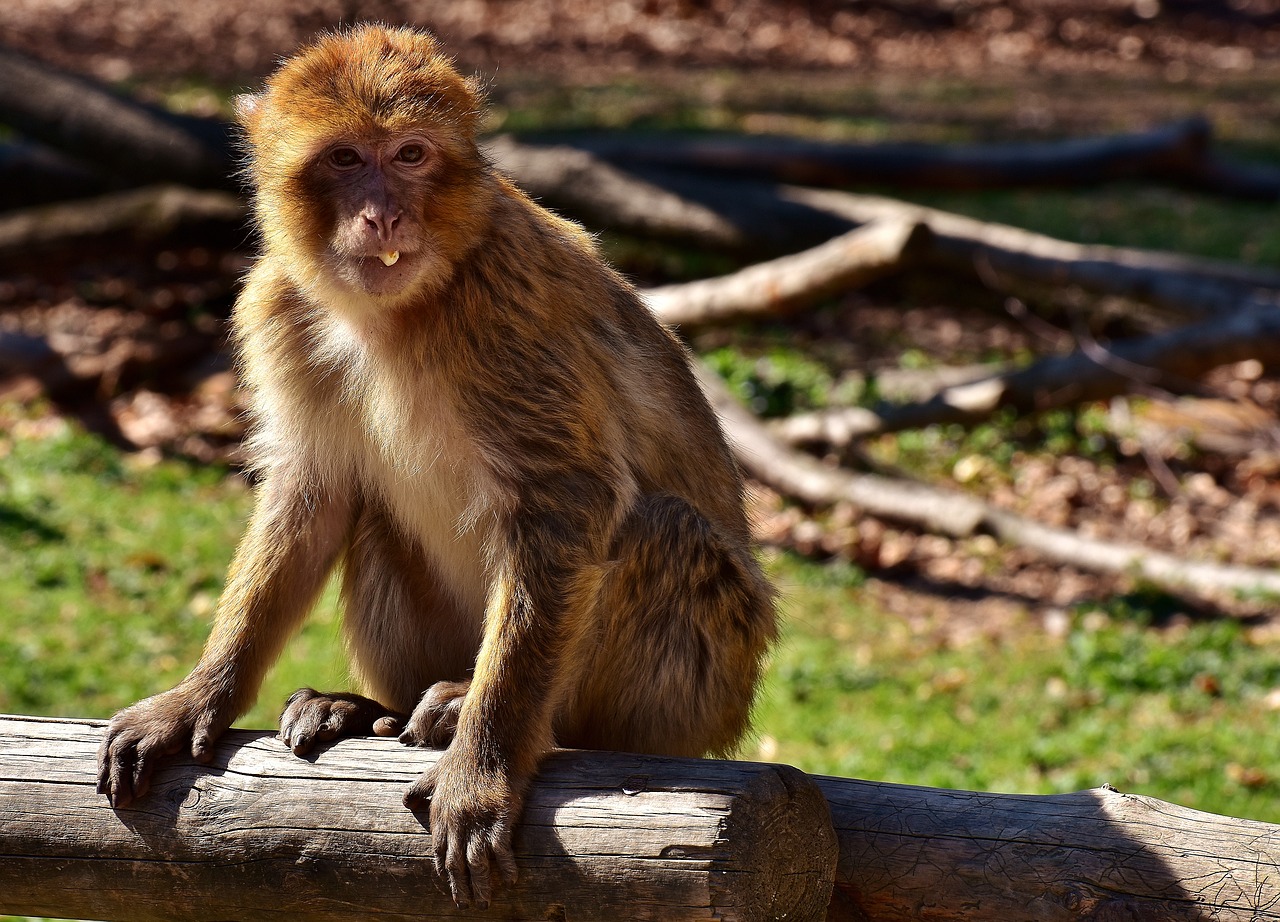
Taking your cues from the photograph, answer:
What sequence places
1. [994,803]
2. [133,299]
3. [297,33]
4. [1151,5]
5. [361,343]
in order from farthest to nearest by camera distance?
[1151,5]
[297,33]
[133,299]
[361,343]
[994,803]

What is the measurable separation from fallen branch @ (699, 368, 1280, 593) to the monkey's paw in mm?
4983

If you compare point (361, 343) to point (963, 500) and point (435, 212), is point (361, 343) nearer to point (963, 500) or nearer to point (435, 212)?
point (435, 212)

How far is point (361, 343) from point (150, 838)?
4.63 feet

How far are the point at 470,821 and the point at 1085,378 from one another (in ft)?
21.2

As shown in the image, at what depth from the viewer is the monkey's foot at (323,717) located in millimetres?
3289

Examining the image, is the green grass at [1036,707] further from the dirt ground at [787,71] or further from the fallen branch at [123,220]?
the fallen branch at [123,220]

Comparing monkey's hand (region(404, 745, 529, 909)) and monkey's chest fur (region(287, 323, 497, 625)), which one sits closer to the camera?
monkey's hand (region(404, 745, 529, 909))

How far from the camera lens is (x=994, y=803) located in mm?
3168

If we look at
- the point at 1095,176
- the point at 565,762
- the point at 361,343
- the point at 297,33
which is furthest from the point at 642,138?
the point at 565,762

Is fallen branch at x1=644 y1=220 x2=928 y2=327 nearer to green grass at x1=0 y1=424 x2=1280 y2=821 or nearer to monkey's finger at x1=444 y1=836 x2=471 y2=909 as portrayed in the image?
green grass at x1=0 y1=424 x2=1280 y2=821

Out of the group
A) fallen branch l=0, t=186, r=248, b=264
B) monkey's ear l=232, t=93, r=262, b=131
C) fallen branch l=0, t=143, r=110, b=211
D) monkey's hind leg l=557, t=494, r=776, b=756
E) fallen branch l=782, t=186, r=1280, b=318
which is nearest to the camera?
monkey's hind leg l=557, t=494, r=776, b=756

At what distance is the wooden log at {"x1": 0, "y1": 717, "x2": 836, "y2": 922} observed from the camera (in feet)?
9.37

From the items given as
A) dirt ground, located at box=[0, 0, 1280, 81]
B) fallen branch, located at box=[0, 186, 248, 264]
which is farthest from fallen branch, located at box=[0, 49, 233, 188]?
dirt ground, located at box=[0, 0, 1280, 81]

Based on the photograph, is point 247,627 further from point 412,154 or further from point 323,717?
point 412,154
